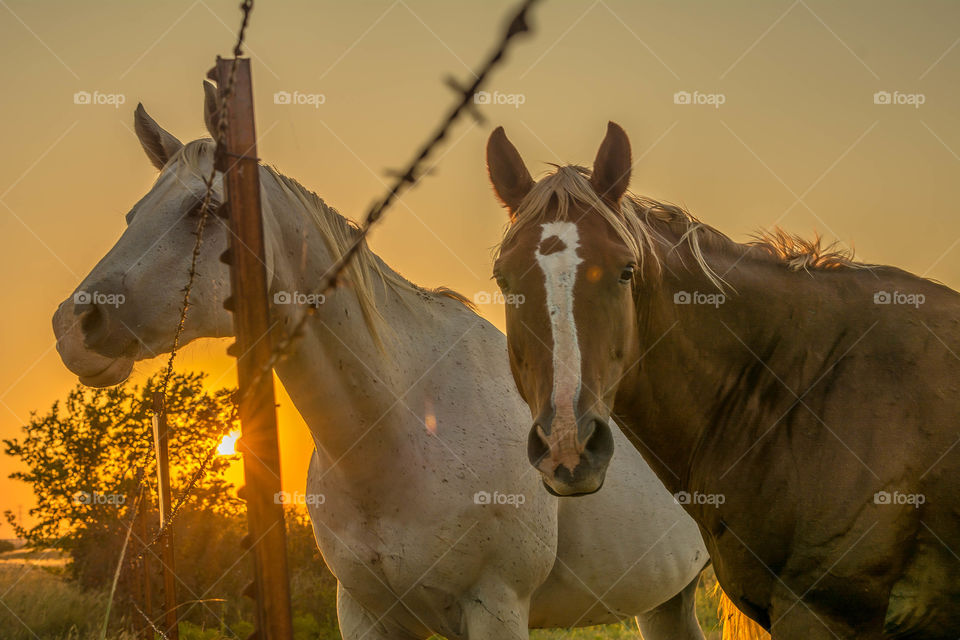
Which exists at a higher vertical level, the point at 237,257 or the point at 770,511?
the point at 237,257

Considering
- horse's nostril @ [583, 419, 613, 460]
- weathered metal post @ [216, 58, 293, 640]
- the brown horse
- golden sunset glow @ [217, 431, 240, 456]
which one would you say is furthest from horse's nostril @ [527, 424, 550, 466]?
weathered metal post @ [216, 58, 293, 640]

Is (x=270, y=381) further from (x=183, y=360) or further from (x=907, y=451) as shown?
(x=907, y=451)

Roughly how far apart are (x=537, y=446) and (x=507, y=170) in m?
1.31

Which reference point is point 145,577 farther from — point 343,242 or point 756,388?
point 756,388

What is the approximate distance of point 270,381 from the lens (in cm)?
157

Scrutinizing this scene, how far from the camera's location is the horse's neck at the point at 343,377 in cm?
363

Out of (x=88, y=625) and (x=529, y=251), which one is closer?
(x=529, y=251)

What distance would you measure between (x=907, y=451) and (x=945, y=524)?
261mm

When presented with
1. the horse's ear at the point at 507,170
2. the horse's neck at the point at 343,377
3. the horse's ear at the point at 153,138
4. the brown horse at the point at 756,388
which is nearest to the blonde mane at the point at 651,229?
the brown horse at the point at 756,388

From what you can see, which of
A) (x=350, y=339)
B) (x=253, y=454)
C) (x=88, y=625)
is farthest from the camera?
(x=88, y=625)

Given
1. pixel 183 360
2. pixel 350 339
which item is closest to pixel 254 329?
pixel 183 360

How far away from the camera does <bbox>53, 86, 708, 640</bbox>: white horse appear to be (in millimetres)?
3189

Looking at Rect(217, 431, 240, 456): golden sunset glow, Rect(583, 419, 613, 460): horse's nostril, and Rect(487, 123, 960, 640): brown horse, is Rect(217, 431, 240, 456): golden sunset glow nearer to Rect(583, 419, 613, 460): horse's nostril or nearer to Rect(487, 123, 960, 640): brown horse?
Rect(487, 123, 960, 640): brown horse

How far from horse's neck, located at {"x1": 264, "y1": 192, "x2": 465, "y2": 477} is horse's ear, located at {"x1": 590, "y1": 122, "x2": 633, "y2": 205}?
1237 millimetres
